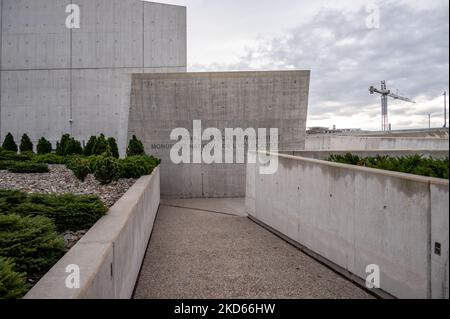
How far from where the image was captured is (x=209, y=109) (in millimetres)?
13586

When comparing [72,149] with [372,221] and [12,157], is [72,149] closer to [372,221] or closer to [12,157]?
[12,157]

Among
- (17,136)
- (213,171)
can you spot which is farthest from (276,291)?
(17,136)

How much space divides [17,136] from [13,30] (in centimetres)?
617

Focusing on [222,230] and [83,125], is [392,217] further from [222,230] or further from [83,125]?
[83,125]

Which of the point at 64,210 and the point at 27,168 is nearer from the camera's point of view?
the point at 64,210

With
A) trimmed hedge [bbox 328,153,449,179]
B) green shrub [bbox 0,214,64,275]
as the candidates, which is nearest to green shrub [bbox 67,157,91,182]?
green shrub [bbox 0,214,64,275]

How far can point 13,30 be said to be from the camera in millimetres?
19656

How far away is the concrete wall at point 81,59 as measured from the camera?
19516mm

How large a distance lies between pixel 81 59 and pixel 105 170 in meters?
14.4

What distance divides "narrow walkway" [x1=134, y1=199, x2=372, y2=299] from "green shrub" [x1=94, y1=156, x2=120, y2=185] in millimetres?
1613

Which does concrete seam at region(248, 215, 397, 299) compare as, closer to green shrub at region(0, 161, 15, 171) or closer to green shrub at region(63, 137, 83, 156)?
green shrub at region(0, 161, 15, 171)

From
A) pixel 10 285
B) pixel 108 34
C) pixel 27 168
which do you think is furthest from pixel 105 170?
pixel 108 34

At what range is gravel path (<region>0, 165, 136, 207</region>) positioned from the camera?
7066 mm

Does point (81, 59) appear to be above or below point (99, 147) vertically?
above
